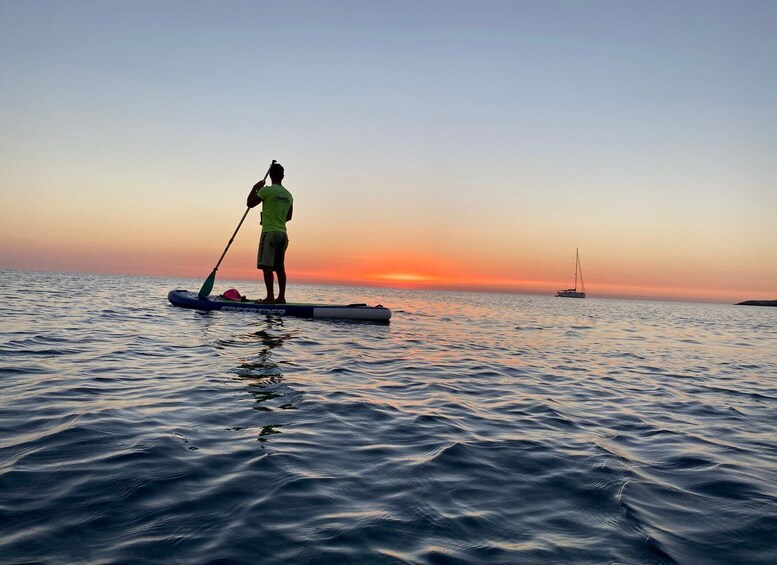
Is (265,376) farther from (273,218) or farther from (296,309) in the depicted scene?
(273,218)

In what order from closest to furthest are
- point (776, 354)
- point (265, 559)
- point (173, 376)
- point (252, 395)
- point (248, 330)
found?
point (265, 559), point (252, 395), point (173, 376), point (248, 330), point (776, 354)

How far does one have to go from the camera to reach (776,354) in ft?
43.0

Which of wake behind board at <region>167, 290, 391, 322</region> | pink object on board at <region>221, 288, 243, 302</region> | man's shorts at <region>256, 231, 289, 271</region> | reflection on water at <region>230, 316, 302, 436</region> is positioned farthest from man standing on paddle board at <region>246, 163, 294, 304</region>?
reflection on water at <region>230, 316, 302, 436</region>

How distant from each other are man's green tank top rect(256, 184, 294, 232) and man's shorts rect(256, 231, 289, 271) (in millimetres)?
174

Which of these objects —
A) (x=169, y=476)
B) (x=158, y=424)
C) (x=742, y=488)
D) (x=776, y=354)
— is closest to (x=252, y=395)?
(x=158, y=424)

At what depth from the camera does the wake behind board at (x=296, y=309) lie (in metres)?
13.6

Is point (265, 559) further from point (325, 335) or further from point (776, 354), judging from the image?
point (776, 354)

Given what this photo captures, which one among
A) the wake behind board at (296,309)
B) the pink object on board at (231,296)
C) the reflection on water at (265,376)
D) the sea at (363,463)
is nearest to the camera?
the sea at (363,463)

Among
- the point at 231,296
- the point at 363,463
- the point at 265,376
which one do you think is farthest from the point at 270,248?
the point at 363,463

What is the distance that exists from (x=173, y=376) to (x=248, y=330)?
4644 millimetres

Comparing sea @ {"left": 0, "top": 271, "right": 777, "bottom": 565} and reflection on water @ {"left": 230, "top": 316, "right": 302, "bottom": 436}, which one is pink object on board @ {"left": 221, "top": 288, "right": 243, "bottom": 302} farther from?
sea @ {"left": 0, "top": 271, "right": 777, "bottom": 565}

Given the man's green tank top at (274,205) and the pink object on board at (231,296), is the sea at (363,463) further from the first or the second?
the pink object on board at (231,296)

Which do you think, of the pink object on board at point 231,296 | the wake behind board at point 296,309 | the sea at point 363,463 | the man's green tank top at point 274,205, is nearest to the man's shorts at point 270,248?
the man's green tank top at point 274,205

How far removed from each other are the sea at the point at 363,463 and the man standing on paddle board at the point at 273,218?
19.6 feet
